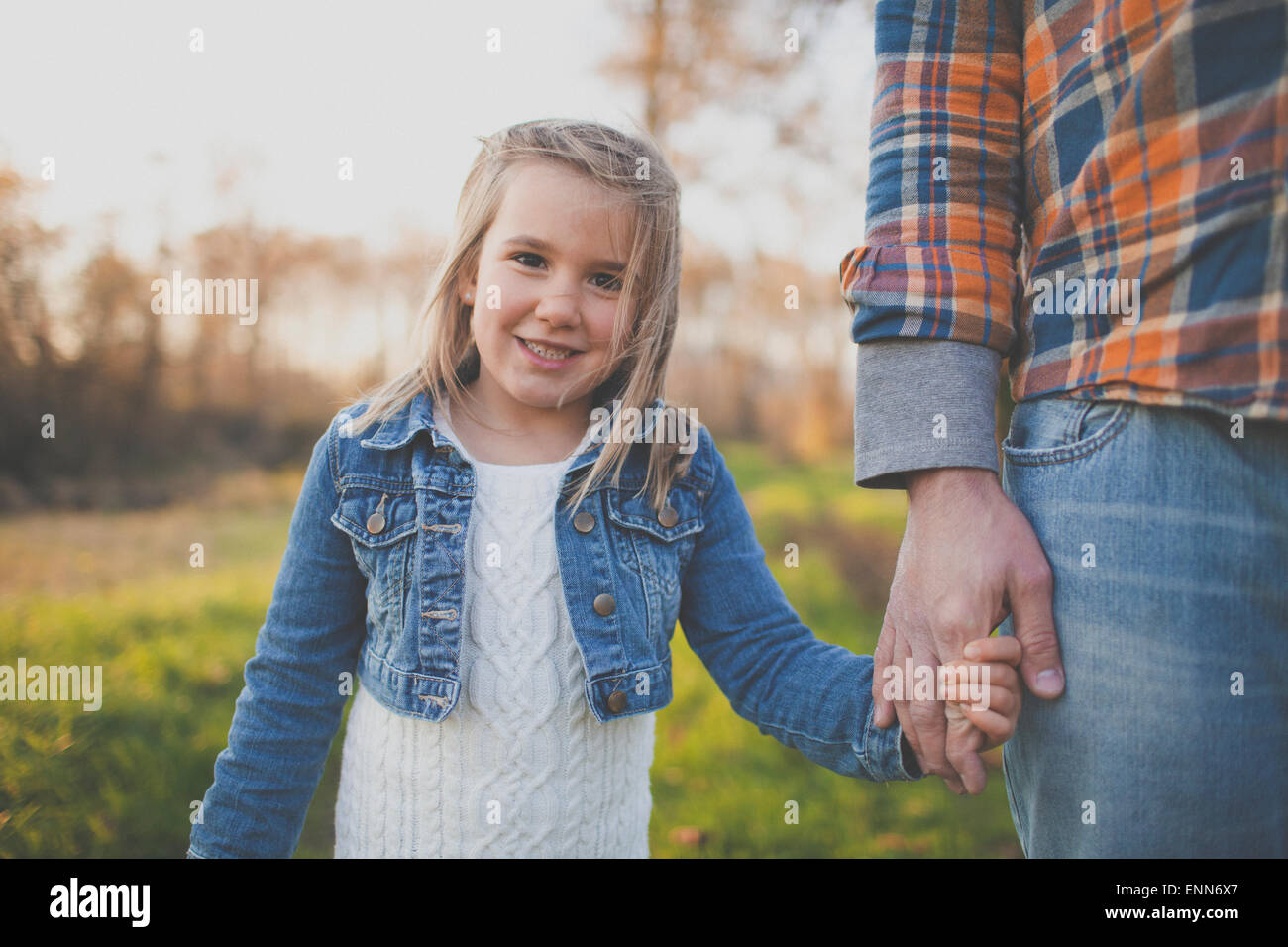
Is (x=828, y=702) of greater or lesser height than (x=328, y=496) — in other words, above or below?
below

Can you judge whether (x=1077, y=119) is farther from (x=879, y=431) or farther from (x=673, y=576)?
(x=673, y=576)

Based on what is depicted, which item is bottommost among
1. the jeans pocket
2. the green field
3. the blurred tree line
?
the green field

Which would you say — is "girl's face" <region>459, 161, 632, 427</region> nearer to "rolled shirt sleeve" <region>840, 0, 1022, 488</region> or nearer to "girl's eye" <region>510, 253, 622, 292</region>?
"girl's eye" <region>510, 253, 622, 292</region>

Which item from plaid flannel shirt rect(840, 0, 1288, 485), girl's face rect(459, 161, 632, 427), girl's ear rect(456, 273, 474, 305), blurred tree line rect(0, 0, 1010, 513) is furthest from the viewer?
blurred tree line rect(0, 0, 1010, 513)

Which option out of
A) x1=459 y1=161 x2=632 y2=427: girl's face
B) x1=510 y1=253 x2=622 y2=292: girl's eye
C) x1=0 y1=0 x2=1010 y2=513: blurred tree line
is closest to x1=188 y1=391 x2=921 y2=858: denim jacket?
x1=459 y1=161 x2=632 y2=427: girl's face

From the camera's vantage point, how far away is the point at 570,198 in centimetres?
154

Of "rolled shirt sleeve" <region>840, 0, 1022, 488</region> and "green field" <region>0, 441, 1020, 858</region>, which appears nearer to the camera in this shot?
"rolled shirt sleeve" <region>840, 0, 1022, 488</region>

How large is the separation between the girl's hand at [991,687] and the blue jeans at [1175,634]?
0.08m

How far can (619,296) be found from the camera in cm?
156

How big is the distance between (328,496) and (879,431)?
3.12 ft

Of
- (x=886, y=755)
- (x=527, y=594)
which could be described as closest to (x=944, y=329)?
(x=886, y=755)

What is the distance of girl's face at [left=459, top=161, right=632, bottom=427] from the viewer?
1.52 metres

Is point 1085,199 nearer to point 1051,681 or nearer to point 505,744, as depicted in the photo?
point 1051,681
